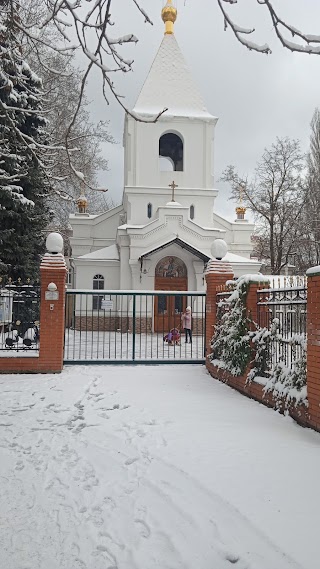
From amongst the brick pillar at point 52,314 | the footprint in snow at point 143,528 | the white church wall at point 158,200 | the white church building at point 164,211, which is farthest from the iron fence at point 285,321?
the white church wall at point 158,200

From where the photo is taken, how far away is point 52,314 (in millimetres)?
8859

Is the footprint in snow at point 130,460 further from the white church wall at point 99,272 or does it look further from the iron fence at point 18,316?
the white church wall at point 99,272

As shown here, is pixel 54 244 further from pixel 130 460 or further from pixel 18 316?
pixel 130 460

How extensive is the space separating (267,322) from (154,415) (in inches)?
A: 84.1

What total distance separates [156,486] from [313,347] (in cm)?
231

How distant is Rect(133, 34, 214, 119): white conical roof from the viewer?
2378 cm

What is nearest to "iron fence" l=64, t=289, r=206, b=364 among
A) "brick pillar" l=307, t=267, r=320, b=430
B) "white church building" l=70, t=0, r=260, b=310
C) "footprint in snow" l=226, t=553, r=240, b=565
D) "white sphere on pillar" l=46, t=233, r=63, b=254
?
"white sphere on pillar" l=46, t=233, r=63, b=254

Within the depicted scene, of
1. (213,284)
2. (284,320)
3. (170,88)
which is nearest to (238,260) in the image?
(170,88)

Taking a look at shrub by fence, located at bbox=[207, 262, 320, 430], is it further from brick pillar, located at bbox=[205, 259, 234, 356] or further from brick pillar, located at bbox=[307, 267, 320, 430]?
brick pillar, located at bbox=[205, 259, 234, 356]

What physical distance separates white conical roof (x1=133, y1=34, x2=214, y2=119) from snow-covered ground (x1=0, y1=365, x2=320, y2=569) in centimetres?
2033

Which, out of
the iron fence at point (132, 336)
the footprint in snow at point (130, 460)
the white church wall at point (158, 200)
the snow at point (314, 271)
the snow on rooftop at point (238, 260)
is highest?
the white church wall at point (158, 200)

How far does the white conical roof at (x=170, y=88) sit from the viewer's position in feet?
78.0

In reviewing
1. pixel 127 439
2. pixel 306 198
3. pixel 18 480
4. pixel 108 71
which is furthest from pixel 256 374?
pixel 306 198

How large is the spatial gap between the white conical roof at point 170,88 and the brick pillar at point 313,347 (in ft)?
65.8
